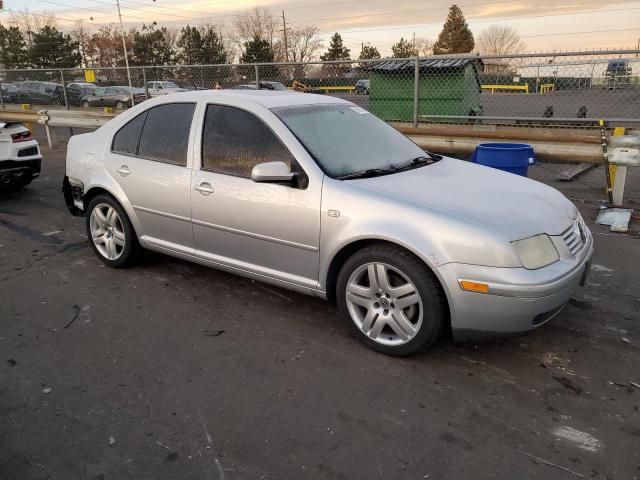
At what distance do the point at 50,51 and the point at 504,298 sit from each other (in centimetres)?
6715

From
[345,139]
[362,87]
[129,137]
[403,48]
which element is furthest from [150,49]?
[345,139]

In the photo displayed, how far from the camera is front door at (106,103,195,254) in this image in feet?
13.6

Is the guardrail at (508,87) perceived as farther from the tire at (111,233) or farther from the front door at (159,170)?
the tire at (111,233)

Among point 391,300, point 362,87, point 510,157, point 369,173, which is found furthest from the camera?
point 362,87

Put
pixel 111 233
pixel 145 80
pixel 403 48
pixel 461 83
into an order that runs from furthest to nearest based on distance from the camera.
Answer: pixel 403 48
pixel 145 80
pixel 461 83
pixel 111 233

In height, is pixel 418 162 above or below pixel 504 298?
above

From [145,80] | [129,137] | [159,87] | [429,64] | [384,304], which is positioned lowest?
[384,304]

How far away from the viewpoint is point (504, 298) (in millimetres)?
2865

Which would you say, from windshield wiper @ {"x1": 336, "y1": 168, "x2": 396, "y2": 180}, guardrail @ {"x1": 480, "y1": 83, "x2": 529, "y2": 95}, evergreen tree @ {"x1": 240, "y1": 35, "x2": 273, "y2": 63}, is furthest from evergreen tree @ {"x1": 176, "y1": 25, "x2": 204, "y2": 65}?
windshield wiper @ {"x1": 336, "y1": 168, "x2": 396, "y2": 180}

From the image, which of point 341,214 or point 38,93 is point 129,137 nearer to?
point 341,214

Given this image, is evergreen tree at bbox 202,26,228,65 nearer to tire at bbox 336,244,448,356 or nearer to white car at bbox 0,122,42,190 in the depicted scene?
white car at bbox 0,122,42,190

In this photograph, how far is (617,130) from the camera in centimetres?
735

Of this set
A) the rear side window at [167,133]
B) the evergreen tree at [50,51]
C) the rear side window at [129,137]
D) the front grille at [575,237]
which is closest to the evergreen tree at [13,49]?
the evergreen tree at [50,51]

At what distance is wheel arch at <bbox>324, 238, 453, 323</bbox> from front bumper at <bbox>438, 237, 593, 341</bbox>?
34 mm
